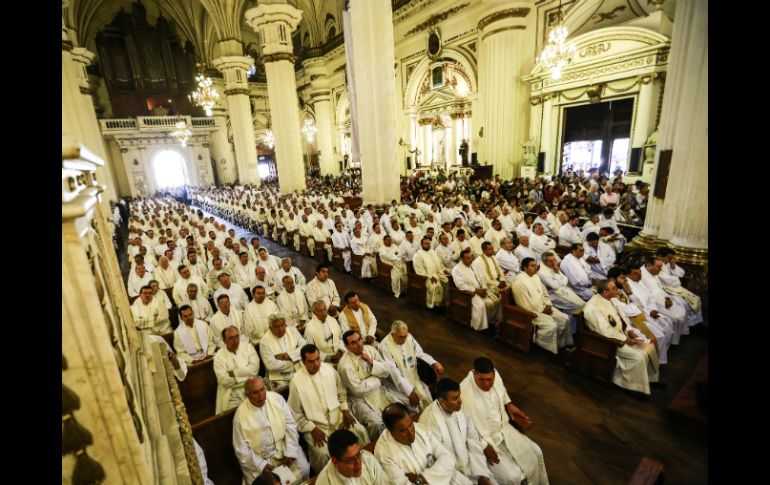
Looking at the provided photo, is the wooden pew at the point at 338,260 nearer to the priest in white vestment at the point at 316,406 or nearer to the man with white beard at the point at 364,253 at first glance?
the man with white beard at the point at 364,253

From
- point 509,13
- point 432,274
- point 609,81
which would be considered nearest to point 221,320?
point 432,274

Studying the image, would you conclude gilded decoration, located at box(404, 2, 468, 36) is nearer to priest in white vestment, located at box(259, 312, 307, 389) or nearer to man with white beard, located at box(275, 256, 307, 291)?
man with white beard, located at box(275, 256, 307, 291)

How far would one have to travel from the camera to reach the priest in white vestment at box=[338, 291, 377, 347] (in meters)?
4.24

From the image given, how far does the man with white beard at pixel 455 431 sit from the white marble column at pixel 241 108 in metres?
21.5

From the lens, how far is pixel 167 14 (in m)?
26.2

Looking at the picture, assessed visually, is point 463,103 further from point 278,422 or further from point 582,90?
point 278,422

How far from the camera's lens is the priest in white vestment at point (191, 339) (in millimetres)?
4164

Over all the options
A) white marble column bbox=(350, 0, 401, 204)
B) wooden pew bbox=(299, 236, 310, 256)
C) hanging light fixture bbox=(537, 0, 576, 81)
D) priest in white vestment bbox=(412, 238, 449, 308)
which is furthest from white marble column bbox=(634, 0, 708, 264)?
wooden pew bbox=(299, 236, 310, 256)

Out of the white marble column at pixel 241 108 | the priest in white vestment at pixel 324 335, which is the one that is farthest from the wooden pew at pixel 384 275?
the white marble column at pixel 241 108
